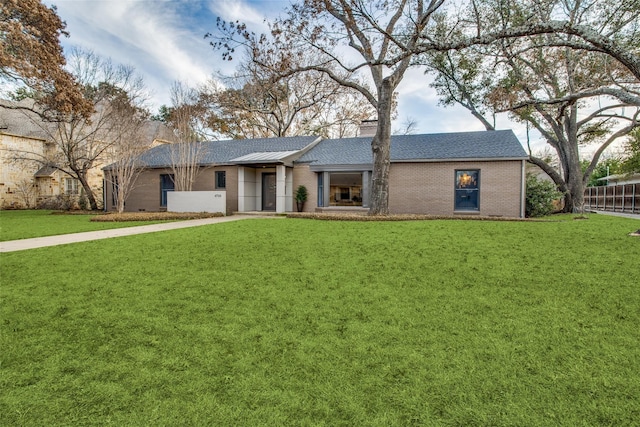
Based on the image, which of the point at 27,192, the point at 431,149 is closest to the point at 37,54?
the point at 27,192

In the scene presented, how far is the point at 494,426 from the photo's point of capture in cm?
200

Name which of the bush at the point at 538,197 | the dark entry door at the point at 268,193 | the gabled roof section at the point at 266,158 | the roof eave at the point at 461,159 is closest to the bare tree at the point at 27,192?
the gabled roof section at the point at 266,158

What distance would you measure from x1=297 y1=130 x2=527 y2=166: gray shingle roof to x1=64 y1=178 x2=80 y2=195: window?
18172mm

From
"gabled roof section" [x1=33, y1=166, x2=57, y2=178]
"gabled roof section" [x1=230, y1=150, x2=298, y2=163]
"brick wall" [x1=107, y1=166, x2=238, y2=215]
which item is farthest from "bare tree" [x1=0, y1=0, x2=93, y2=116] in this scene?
"gabled roof section" [x1=33, y1=166, x2=57, y2=178]

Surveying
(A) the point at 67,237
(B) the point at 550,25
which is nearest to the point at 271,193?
(A) the point at 67,237

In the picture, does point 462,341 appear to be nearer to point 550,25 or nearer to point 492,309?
point 492,309

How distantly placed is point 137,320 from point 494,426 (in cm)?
321

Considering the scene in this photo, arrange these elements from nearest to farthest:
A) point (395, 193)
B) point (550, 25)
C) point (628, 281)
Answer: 1. point (628, 281)
2. point (550, 25)
3. point (395, 193)

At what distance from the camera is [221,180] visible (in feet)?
59.8

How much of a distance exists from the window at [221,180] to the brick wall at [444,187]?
28.2 feet

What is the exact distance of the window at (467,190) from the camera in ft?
48.8

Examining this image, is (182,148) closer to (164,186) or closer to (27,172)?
(164,186)

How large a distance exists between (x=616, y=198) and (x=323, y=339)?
97.8 ft

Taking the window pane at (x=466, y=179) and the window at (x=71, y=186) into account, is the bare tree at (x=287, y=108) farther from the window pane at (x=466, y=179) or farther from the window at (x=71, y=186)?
the window pane at (x=466, y=179)
